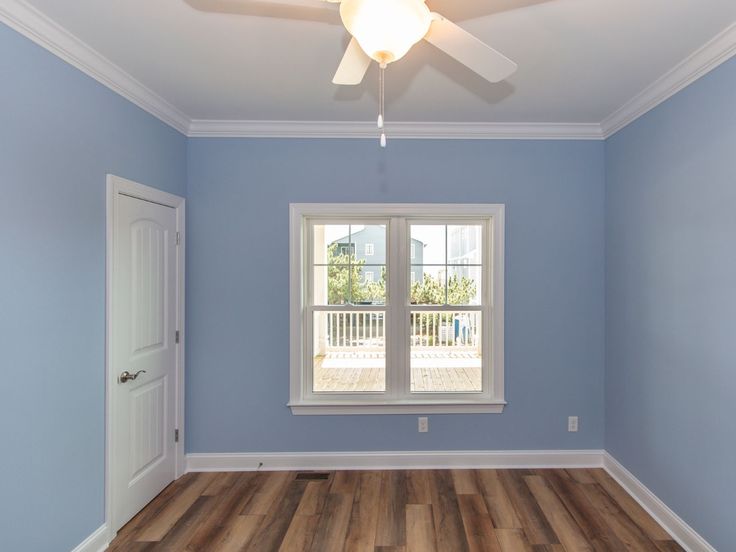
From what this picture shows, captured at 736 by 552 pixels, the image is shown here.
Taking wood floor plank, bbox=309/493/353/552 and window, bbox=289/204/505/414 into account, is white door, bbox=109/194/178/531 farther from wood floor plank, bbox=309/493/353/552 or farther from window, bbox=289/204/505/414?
wood floor plank, bbox=309/493/353/552

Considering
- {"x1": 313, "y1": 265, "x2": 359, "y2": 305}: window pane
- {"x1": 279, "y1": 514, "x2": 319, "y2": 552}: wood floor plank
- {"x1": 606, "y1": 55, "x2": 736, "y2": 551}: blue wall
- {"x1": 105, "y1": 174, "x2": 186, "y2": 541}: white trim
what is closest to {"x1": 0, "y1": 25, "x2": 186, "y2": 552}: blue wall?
{"x1": 105, "y1": 174, "x2": 186, "y2": 541}: white trim

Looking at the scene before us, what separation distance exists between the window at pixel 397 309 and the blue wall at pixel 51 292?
140cm

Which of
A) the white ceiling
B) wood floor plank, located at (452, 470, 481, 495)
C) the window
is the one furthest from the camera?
the window

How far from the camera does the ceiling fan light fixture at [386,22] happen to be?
3.58 feet

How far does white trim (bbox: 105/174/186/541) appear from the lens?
2295 mm

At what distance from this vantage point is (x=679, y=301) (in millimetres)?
2344

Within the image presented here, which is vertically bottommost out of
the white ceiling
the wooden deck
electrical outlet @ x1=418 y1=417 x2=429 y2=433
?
electrical outlet @ x1=418 y1=417 x2=429 y2=433

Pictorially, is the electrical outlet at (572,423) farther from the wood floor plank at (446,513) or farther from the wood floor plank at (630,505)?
the wood floor plank at (446,513)

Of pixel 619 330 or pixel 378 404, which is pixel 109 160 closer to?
pixel 378 404

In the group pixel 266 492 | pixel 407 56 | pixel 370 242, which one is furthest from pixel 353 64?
pixel 266 492

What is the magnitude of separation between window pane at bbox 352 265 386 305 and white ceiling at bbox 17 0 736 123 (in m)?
1.14

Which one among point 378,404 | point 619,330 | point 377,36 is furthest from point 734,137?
point 378,404

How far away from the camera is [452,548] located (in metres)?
2.26

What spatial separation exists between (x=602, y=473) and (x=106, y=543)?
3.29 metres
